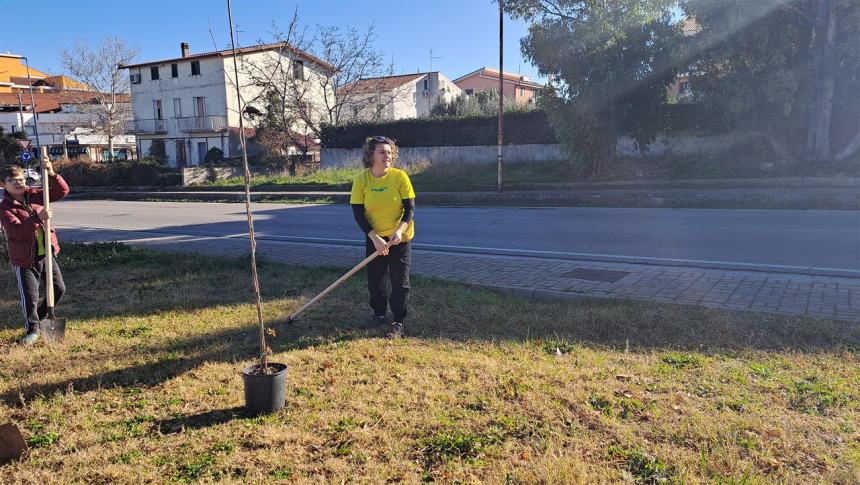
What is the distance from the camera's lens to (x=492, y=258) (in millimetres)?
8898

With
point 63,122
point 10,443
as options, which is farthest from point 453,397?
point 63,122

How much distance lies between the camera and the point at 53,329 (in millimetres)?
5156

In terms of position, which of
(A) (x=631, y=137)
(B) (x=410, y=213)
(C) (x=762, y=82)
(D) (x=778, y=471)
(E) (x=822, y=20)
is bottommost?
(D) (x=778, y=471)

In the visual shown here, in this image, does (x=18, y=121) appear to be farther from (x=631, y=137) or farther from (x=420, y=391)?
(x=420, y=391)

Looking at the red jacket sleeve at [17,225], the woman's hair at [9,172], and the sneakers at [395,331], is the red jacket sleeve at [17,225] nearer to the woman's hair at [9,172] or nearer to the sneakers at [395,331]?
the woman's hair at [9,172]

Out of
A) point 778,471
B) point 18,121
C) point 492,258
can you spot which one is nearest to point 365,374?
point 778,471

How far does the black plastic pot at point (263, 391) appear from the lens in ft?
11.7

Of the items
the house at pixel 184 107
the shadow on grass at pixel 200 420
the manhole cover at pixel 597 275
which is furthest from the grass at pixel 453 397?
the house at pixel 184 107

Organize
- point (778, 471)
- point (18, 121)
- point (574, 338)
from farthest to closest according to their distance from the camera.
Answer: point (18, 121) < point (574, 338) < point (778, 471)

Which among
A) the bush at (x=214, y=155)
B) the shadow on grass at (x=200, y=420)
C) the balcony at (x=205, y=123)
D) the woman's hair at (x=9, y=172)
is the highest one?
the balcony at (x=205, y=123)

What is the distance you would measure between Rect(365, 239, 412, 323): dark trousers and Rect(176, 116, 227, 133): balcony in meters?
43.8

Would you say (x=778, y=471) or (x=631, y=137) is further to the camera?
(x=631, y=137)

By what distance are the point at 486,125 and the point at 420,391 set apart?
26.1 meters

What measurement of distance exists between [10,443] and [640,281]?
20.0ft
